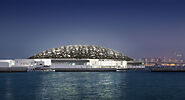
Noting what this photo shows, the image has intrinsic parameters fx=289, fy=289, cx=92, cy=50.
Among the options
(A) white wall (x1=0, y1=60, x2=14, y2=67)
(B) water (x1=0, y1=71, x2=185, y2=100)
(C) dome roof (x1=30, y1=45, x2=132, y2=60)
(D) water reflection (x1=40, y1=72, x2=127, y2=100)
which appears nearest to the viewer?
(B) water (x1=0, y1=71, x2=185, y2=100)

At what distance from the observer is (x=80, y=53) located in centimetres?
14125

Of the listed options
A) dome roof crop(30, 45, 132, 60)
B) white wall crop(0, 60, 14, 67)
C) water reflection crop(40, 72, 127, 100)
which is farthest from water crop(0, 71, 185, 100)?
dome roof crop(30, 45, 132, 60)

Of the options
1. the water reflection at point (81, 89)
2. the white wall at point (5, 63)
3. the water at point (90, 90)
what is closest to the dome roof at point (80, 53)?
the white wall at point (5, 63)

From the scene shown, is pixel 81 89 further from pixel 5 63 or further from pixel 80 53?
pixel 80 53

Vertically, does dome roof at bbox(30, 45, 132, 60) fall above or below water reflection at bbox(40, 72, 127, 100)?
above

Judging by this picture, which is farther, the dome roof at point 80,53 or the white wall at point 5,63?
the dome roof at point 80,53

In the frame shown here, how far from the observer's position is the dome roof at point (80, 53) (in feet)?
447

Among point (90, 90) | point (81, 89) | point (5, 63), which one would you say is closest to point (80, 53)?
point (5, 63)

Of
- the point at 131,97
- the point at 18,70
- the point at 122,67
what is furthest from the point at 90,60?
the point at 131,97

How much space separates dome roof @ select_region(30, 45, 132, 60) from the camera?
136 meters

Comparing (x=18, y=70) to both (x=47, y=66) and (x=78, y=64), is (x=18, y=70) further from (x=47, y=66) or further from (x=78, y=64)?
(x=78, y=64)

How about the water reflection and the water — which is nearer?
the water

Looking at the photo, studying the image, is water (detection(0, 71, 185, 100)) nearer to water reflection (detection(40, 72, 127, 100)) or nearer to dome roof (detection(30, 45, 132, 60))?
water reflection (detection(40, 72, 127, 100))

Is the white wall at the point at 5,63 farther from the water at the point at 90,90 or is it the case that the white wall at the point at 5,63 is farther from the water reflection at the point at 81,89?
the water reflection at the point at 81,89
